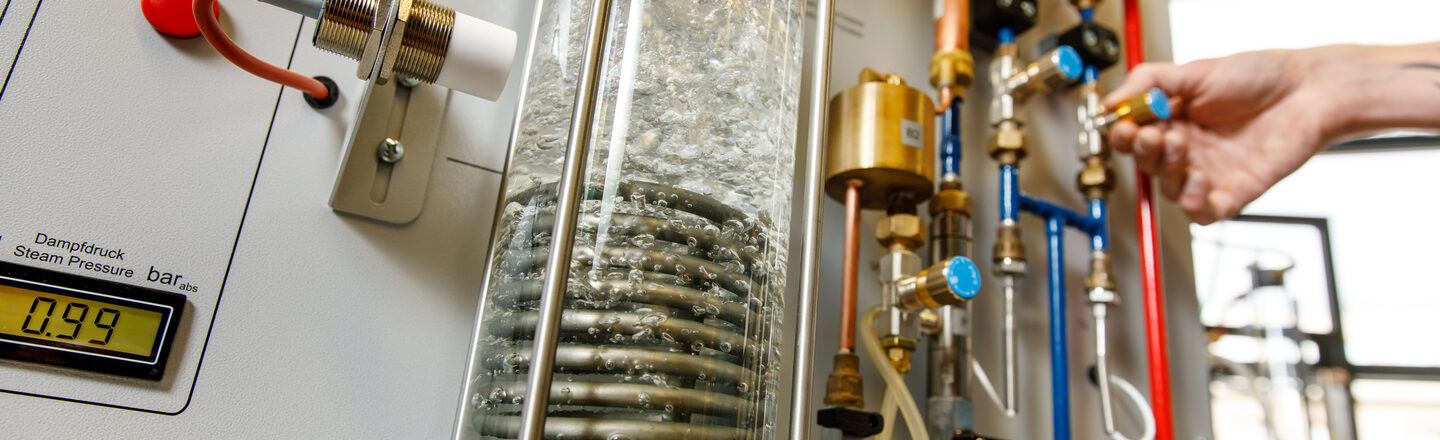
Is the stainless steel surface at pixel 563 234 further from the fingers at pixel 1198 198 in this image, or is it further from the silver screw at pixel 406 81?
the fingers at pixel 1198 198

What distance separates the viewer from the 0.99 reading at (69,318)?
41cm

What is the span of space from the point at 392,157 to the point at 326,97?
2.4 inches

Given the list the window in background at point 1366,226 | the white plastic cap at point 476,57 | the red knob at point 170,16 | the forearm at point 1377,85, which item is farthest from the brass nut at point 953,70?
the window in background at point 1366,226

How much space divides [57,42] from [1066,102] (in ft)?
3.05

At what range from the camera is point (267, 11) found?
0.53 metres

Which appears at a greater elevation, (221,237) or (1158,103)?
(1158,103)

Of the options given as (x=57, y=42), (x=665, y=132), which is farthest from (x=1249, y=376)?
(x=57, y=42)

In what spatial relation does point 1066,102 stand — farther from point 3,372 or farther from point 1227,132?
point 3,372

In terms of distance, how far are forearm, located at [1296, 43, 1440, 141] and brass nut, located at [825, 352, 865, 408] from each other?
0.54 m

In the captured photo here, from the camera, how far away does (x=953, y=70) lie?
29.7 inches

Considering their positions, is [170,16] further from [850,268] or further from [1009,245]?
[1009,245]

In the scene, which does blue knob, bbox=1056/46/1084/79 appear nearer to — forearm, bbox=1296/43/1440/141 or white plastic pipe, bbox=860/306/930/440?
forearm, bbox=1296/43/1440/141

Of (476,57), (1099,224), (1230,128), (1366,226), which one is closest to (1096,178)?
(1099,224)

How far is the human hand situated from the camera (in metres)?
0.76
